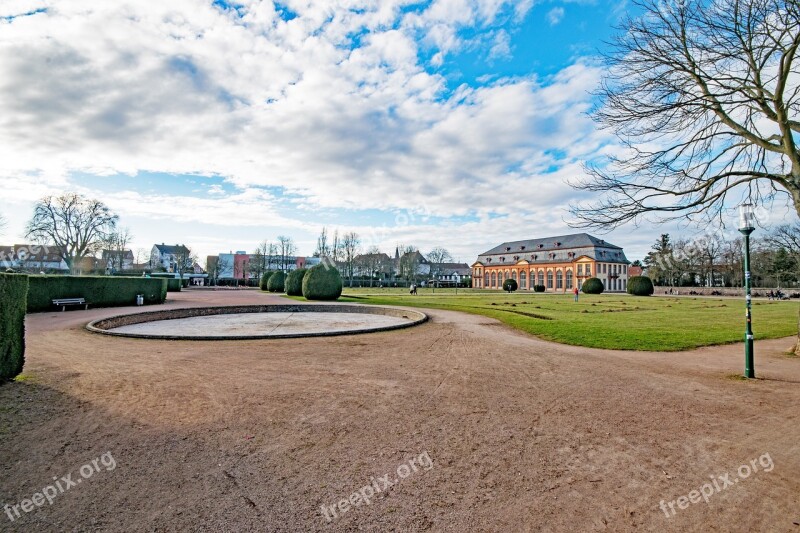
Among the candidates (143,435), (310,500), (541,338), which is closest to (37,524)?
(143,435)

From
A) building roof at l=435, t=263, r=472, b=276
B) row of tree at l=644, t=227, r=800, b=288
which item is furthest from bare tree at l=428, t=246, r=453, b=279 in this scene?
row of tree at l=644, t=227, r=800, b=288

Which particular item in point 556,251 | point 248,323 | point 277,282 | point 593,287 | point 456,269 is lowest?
point 248,323

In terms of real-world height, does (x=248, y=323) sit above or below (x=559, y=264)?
below

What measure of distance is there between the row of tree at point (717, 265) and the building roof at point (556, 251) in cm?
800

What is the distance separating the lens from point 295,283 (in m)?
35.0

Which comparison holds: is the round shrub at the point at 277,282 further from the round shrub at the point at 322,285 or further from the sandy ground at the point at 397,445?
the sandy ground at the point at 397,445

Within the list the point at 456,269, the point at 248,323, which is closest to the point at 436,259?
the point at 456,269

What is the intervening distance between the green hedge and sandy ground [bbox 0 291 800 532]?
15.4 meters

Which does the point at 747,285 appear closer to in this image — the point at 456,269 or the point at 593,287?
the point at 593,287

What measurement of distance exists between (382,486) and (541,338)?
1056cm

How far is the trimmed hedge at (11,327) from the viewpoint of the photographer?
6.61m

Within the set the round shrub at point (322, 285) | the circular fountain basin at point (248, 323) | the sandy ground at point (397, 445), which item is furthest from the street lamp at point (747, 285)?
the round shrub at point (322, 285)

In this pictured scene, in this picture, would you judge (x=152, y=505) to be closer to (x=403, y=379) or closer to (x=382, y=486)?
(x=382, y=486)

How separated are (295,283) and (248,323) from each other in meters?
18.7
